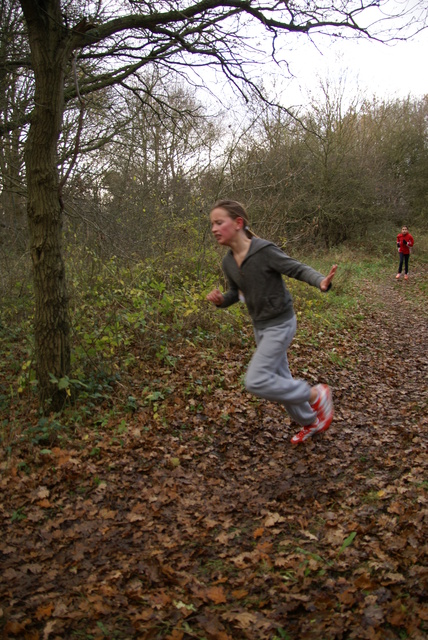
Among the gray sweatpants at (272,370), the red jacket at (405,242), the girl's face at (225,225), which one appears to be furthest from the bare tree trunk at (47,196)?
the red jacket at (405,242)

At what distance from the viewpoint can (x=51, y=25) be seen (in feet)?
15.7

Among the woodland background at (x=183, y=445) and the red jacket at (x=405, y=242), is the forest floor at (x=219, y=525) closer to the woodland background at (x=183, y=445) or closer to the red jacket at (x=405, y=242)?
the woodland background at (x=183, y=445)

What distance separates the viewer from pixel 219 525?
138 inches

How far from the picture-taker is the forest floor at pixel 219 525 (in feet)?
8.38

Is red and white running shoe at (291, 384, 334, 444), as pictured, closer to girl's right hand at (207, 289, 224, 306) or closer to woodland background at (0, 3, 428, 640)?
woodland background at (0, 3, 428, 640)

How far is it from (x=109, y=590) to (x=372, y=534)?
5.98ft

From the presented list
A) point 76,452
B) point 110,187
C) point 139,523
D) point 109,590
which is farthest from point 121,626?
point 110,187

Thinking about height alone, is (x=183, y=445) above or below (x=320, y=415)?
below

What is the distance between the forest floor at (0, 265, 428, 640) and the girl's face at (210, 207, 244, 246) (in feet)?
7.23

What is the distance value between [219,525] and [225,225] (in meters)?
2.46

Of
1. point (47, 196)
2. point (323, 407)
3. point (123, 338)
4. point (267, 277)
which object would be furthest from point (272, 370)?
point (123, 338)

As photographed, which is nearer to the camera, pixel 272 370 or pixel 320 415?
pixel 272 370

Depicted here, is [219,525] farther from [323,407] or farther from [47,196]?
[47,196]

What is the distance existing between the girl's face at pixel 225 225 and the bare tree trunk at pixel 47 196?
2011mm
